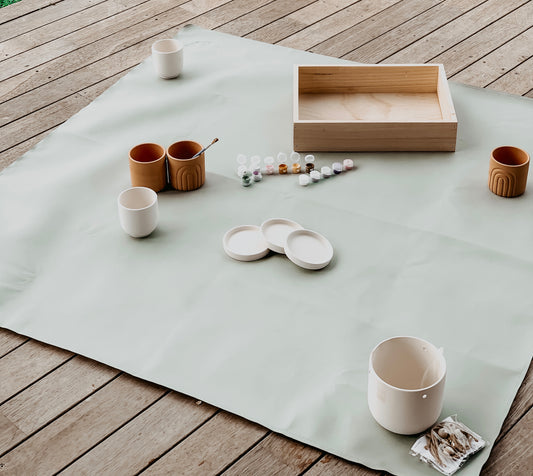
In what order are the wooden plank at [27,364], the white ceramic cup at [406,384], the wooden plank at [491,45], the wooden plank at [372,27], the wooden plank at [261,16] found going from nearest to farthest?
the white ceramic cup at [406,384] < the wooden plank at [27,364] < the wooden plank at [491,45] < the wooden plank at [372,27] < the wooden plank at [261,16]

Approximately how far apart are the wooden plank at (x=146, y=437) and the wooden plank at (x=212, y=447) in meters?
0.02

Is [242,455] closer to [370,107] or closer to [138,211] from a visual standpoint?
[138,211]

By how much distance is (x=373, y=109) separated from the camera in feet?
7.63

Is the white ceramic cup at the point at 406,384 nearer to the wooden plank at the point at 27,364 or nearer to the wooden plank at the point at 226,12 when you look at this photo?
the wooden plank at the point at 27,364

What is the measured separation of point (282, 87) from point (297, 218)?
25.6 inches

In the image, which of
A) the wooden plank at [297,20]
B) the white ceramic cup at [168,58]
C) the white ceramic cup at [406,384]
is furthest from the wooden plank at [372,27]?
the white ceramic cup at [406,384]

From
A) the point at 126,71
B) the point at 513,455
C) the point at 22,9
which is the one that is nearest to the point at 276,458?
the point at 513,455

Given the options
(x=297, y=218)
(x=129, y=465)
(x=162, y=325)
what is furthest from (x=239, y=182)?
(x=129, y=465)

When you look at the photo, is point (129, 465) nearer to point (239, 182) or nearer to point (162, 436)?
point (162, 436)

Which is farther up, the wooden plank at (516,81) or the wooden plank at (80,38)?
the wooden plank at (80,38)

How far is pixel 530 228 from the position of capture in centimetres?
193

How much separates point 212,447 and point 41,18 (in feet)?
6.59

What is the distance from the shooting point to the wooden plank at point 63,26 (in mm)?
2756

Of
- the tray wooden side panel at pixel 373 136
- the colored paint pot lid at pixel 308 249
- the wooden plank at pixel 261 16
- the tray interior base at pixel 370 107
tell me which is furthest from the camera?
the wooden plank at pixel 261 16
